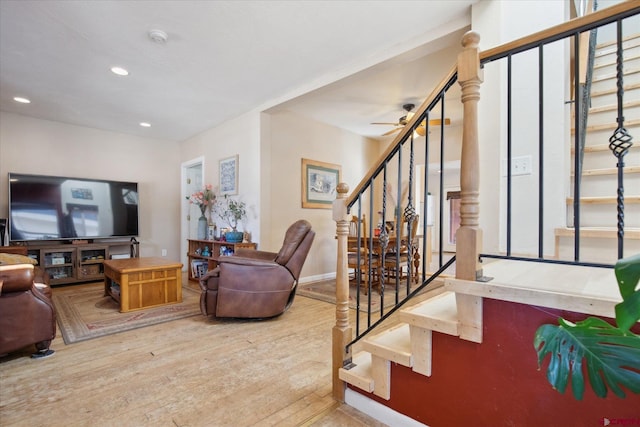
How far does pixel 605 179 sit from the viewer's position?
208cm

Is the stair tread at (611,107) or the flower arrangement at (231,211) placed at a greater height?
the stair tread at (611,107)

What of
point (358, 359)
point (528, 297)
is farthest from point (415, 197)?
point (528, 297)

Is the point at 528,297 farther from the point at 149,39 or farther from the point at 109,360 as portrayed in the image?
the point at 149,39

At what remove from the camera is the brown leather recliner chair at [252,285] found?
2855mm

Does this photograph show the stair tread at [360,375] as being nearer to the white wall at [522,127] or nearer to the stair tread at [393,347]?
the stair tread at [393,347]

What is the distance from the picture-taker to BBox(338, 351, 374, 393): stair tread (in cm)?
154

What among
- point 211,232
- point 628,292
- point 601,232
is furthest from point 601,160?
point 211,232

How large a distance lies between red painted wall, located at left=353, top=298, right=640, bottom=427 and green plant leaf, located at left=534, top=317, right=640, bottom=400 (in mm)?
364

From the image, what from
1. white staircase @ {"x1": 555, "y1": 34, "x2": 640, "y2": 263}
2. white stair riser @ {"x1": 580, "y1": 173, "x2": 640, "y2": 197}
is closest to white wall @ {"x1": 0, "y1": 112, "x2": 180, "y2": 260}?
white staircase @ {"x1": 555, "y1": 34, "x2": 640, "y2": 263}

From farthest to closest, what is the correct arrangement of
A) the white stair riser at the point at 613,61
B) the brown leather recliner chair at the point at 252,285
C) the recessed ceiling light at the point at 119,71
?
the recessed ceiling light at the point at 119,71 < the brown leather recliner chair at the point at 252,285 < the white stair riser at the point at 613,61

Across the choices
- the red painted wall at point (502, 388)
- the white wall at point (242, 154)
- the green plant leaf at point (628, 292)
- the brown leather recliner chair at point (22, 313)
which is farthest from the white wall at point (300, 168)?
the green plant leaf at point (628, 292)

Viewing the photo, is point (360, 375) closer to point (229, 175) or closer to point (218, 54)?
point (218, 54)

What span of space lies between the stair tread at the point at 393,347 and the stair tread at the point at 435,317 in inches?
6.6

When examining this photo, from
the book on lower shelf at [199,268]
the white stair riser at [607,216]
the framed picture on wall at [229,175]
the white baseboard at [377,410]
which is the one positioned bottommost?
the white baseboard at [377,410]
